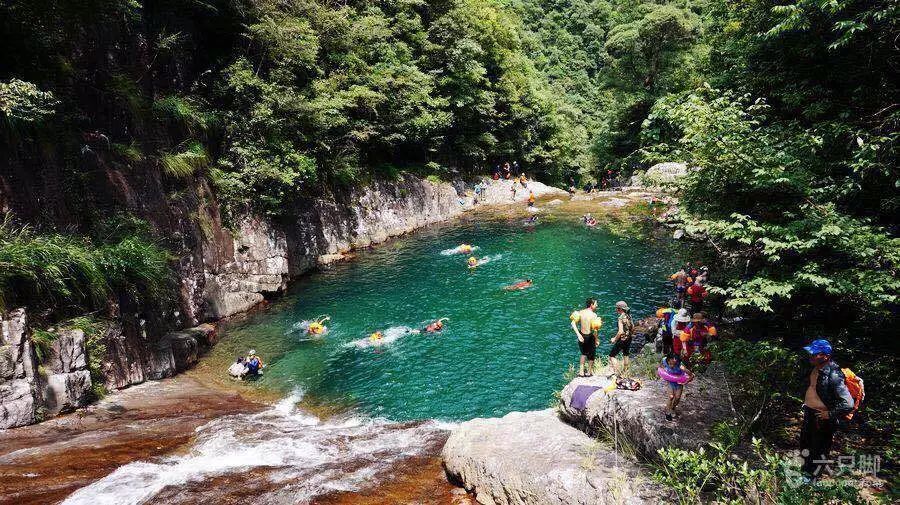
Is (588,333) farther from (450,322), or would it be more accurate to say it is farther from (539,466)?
(450,322)

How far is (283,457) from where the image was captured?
8352mm

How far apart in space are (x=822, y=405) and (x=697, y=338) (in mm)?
4000

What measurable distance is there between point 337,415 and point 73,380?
6.02 m

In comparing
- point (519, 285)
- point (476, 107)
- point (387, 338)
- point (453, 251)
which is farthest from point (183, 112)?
point (476, 107)

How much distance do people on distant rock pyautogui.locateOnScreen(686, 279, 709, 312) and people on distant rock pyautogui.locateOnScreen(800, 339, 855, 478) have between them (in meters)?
6.55

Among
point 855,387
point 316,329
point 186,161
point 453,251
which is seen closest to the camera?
point 855,387

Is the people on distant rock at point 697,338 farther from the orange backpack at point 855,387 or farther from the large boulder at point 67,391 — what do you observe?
the large boulder at point 67,391

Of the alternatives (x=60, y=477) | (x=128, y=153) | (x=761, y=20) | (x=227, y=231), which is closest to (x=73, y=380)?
(x=60, y=477)

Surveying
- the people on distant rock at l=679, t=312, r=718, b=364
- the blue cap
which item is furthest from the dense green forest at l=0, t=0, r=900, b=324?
the blue cap

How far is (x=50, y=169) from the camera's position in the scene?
11.6m

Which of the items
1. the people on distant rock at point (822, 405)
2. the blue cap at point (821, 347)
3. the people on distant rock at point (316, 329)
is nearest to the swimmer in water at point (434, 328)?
the people on distant rock at point (316, 329)

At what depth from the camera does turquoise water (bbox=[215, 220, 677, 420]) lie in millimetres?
12297

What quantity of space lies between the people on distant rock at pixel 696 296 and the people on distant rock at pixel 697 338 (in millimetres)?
2374

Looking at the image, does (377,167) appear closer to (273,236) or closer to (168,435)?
(273,236)
